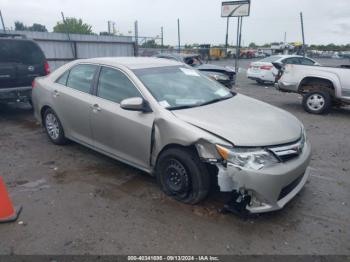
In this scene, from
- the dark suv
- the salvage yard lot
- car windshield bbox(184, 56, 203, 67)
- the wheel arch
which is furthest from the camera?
car windshield bbox(184, 56, 203, 67)

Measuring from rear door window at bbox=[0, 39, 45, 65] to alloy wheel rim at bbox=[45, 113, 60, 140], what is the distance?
8.16 feet

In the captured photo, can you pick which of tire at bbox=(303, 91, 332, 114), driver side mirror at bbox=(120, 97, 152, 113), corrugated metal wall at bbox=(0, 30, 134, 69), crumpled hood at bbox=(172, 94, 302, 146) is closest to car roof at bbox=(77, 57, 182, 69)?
driver side mirror at bbox=(120, 97, 152, 113)

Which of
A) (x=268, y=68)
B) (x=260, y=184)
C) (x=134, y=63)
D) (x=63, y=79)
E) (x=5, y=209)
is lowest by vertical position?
(x=5, y=209)

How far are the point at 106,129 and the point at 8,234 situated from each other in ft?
5.45

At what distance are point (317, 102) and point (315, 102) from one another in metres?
0.05

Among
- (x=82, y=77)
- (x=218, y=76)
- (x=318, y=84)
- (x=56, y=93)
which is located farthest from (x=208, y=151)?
(x=218, y=76)

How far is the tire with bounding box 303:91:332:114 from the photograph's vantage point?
8.03m

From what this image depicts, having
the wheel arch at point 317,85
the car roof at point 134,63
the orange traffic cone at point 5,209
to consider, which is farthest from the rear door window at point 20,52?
the wheel arch at point 317,85

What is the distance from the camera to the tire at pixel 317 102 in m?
8.03

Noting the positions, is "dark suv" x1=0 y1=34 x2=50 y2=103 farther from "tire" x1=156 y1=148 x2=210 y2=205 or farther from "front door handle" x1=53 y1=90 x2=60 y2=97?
"tire" x1=156 y1=148 x2=210 y2=205

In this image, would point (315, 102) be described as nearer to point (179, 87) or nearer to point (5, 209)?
point (179, 87)

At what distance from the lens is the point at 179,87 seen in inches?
158

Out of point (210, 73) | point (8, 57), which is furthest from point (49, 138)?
point (210, 73)

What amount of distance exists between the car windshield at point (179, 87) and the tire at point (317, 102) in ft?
15.7
